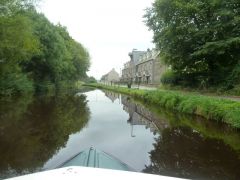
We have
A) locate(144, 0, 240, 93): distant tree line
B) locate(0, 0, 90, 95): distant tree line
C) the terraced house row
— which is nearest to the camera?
locate(144, 0, 240, 93): distant tree line

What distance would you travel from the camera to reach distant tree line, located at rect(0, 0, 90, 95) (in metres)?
24.8

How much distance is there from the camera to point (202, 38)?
2555 cm

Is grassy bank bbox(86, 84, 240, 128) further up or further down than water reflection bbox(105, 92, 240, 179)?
further up

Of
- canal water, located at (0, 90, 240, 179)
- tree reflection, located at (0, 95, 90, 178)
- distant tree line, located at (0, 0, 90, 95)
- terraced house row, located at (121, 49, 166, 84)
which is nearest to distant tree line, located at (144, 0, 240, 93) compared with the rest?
canal water, located at (0, 90, 240, 179)

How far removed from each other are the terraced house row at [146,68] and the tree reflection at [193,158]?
37107 mm

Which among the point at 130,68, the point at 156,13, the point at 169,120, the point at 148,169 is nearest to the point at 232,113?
the point at 169,120

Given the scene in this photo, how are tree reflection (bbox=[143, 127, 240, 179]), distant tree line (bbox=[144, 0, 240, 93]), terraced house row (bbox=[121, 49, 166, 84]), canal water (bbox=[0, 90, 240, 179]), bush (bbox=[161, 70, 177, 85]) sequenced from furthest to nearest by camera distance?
terraced house row (bbox=[121, 49, 166, 84]), bush (bbox=[161, 70, 177, 85]), distant tree line (bbox=[144, 0, 240, 93]), canal water (bbox=[0, 90, 240, 179]), tree reflection (bbox=[143, 127, 240, 179])

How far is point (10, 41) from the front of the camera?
2484 cm

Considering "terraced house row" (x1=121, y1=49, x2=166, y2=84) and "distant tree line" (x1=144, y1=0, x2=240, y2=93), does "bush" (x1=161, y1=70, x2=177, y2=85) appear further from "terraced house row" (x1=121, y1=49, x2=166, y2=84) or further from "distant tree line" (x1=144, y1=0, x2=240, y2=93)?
"terraced house row" (x1=121, y1=49, x2=166, y2=84)

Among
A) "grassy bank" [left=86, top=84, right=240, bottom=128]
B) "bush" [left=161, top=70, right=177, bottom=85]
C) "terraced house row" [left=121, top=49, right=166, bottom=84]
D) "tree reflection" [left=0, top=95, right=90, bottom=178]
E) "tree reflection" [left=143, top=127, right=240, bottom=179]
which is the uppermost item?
"terraced house row" [left=121, top=49, right=166, bottom=84]

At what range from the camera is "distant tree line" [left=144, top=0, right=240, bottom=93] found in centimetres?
2389

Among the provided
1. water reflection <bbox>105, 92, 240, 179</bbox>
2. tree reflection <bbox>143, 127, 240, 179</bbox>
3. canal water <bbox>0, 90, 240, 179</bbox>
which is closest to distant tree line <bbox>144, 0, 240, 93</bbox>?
water reflection <bbox>105, 92, 240, 179</bbox>

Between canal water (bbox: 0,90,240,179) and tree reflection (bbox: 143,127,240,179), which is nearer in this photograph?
tree reflection (bbox: 143,127,240,179)

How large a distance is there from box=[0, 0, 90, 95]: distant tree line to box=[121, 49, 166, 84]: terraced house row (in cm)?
1675
